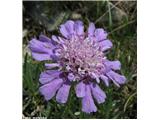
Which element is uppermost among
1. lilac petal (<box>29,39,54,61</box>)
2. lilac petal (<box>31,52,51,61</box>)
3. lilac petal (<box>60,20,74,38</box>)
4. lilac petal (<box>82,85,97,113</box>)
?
lilac petal (<box>60,20,74,38</box>)

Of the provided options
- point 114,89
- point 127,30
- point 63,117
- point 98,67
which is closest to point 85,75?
point 98,67

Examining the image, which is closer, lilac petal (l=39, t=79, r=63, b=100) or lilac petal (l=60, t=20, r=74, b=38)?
lilac petal (l=39, t=79, r=63, b=100)

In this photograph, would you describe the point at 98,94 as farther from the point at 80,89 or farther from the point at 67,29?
the point at 67,29

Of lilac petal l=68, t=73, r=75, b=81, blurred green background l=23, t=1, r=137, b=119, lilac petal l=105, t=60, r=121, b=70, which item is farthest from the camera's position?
blurred green background l=23, t=1, r=137, b=119

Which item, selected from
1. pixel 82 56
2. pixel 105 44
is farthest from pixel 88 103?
pixel 105 44

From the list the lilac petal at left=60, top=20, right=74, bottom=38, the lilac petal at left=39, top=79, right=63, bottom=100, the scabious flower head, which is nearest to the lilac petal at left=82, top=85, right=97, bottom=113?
the scabious flower head

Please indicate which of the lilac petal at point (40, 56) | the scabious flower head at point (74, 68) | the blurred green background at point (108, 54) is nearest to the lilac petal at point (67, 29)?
the scabious flower head at point (74, 68)

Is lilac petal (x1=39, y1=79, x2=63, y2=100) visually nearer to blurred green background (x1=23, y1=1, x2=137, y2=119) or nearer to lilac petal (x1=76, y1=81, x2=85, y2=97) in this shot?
lilac petal (x1=76, y1=81, x2=85, y2=97)
